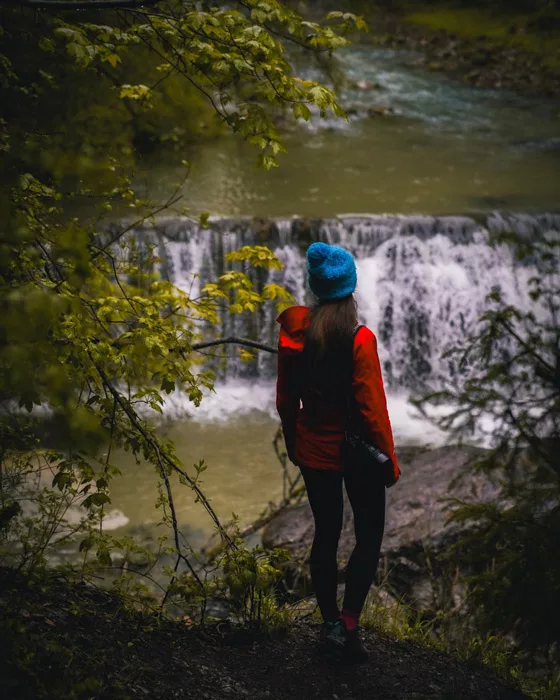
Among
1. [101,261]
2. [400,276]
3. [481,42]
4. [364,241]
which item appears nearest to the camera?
[101,261]

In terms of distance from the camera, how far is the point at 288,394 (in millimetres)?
3002

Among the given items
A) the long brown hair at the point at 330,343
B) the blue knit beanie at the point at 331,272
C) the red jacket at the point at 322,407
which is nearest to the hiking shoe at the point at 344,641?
the red jacket at the point at 322,407

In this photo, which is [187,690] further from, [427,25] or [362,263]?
[427,25]

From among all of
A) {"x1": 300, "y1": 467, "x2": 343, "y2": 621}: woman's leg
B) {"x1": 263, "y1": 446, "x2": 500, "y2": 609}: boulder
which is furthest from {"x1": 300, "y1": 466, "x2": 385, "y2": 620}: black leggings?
{"x1": 263, "y1": 446, "x2": 500, "y2": 609}: boulder

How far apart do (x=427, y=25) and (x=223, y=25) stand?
2368 centimetres

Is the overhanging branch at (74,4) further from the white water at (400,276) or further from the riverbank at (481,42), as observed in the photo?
the riverbank at (481,42)

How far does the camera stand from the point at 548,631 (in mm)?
3193

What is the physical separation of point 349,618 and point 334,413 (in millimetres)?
886

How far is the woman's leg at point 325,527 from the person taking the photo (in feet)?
9.73

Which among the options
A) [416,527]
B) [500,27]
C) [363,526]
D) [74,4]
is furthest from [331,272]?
[500,27]

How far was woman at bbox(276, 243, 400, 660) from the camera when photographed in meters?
2.80

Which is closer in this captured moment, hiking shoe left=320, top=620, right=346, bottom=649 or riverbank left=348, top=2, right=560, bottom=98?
hiking shoe left=320, top=620, right=346, bottom=649

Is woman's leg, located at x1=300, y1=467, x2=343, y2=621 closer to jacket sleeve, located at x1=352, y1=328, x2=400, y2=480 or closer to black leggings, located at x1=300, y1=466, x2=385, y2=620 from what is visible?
black leggings, located at x1=300, y1=466, x2=385, y2=620

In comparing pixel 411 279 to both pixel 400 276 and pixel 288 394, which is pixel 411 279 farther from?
pixel 288 394
